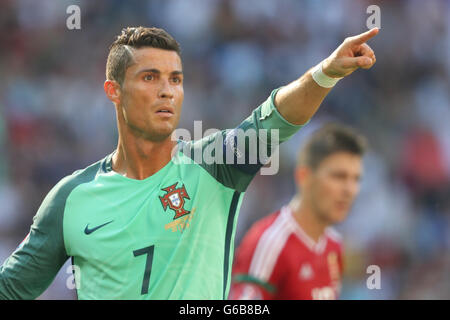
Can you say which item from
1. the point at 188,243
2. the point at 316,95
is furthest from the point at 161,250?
the point at 316,95

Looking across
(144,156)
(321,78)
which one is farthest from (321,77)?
(144,156)

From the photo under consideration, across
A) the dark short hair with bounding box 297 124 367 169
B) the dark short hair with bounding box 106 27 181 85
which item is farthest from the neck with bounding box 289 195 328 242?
the dark short hair with bounding box 106 27 181 85

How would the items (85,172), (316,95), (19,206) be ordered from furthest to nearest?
(19,206) < (85,172) < (316,95)

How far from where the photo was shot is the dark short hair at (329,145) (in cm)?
686

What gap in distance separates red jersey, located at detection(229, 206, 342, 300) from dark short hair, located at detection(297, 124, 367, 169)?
2.40 ft

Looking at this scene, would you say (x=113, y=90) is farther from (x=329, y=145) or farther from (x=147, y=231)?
(x=329, y=145)

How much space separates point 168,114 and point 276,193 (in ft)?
23.2

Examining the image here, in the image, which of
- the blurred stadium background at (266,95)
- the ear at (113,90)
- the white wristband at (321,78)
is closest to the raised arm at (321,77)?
the white wristband at (321,78)

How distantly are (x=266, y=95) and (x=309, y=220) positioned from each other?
5.09 metres

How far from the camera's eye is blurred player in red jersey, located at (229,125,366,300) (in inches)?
231

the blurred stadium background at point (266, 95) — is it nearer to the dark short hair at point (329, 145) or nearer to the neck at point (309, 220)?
the dark short hair at point (329, 145)
